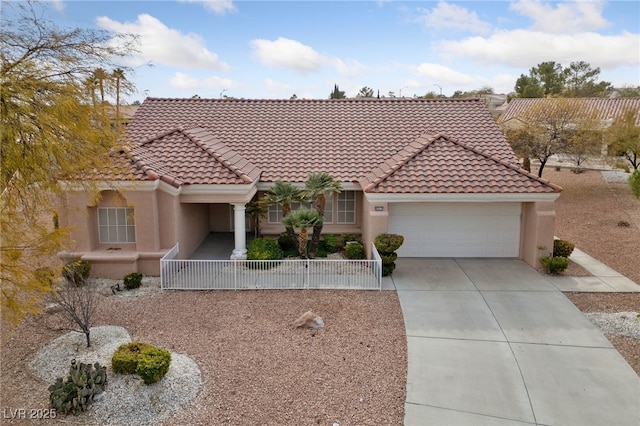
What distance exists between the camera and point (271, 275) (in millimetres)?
14922

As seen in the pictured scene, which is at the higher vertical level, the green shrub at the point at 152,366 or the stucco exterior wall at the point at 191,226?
the stucco exterior wall at the point at 191,226

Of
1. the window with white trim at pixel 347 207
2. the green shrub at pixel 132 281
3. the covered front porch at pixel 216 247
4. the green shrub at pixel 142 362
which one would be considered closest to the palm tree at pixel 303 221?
the covered front porch at pixel 216 247

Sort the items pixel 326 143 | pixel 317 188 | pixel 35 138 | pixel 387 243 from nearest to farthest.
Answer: pixel 35 138, pixel 387 243, pixel 317 188, pixel 326 143

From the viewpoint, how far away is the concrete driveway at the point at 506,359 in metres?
8.34

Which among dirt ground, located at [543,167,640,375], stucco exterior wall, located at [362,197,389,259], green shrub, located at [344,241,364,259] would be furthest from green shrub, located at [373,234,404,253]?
dirt ground, located at [543,167,640,375]

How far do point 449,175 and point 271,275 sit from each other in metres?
7.00

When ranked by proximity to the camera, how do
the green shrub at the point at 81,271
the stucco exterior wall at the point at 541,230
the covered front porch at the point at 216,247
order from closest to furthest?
the green shrub at the point at 81,271
the stucco exterior wall at the point at 541,230
the covered front porch at the point at 216,247

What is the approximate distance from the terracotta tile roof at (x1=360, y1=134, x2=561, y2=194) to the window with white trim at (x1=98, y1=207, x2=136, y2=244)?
7.90m

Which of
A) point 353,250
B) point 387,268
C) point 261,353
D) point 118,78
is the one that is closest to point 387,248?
point 387,268

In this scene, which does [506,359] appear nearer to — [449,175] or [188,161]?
[449,175]

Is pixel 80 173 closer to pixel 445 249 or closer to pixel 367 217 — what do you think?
pixel 367 217

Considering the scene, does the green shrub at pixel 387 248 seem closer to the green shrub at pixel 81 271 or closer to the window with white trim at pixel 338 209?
the window with white trim at pixel 338 209

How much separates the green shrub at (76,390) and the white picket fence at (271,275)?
5442 mm

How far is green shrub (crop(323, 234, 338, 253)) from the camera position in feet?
57.2
